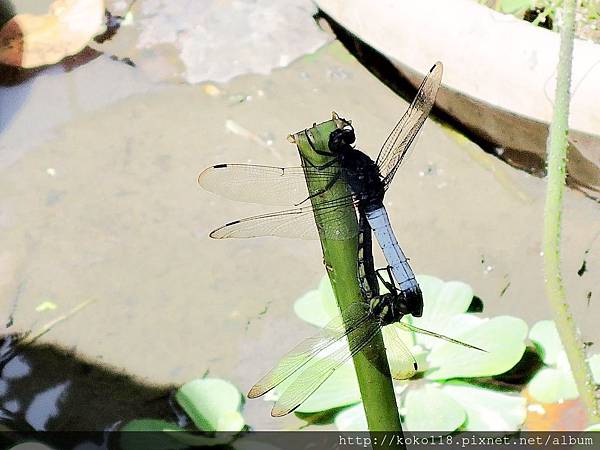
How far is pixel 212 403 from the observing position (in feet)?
4.07

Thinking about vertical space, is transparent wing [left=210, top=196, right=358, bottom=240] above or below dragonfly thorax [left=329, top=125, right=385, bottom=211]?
below

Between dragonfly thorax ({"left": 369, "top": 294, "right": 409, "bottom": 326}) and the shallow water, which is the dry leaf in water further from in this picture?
dragonfly thorax ({"left": 369, "top": 294, "right": 409, "bottom": 326})

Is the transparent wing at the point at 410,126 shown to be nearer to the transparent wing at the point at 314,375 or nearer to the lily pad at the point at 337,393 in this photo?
the transparent wing at the point at 314,375

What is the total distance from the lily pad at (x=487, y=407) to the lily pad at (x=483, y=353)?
0.03 m

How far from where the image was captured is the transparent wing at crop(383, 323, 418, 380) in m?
1.00

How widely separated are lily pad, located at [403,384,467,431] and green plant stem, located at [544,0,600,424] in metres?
0.19

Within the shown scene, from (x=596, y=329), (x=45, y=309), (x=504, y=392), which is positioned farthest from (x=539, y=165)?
(x=45, y=309)

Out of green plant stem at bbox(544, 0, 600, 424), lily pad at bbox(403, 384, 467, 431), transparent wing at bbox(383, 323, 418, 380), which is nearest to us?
green plant stem at bbox(544, 0, 600, 424)

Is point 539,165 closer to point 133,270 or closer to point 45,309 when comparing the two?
point 133,270

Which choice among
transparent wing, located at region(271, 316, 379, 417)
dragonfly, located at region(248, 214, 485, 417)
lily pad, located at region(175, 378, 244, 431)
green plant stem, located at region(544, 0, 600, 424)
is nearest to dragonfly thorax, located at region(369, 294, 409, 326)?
dragonfly, located at region(248, 214, 485, 417)

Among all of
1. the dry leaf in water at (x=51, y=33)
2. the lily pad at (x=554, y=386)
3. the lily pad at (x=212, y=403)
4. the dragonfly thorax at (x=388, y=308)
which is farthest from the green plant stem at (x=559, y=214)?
Answer: the dry leaf in water at (x=51, y=33)

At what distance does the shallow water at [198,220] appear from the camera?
4.56ft

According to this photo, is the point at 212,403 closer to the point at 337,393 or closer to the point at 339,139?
the point at 337,393

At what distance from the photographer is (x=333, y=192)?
62cm
